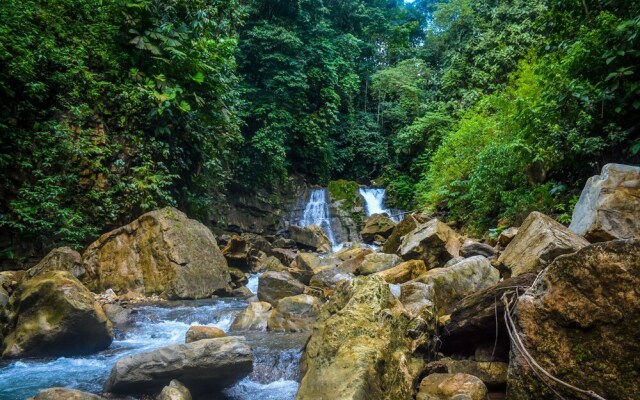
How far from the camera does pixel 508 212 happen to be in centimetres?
980

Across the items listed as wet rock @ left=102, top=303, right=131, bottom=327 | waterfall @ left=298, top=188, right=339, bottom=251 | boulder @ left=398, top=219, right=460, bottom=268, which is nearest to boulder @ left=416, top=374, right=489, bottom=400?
boulder @ left=398, top=219, right=460, bottom=268

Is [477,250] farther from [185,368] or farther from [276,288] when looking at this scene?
[185,368]

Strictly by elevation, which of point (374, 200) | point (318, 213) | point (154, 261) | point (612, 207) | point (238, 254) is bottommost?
point (238, 254)

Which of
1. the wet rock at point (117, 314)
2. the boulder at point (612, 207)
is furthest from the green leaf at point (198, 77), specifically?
the boulder at point (612, 207)

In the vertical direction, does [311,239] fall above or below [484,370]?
above

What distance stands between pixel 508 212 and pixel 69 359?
8936 mm

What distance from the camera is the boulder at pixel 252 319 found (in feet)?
22.4

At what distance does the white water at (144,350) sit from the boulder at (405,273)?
189cm

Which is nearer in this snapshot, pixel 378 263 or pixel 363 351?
pixel 363 351

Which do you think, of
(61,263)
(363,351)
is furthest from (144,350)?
(363,351)

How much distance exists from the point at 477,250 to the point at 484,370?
13.8 ft

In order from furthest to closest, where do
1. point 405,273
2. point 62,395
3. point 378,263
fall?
→ point 378,263, point 405,273, point 62,395

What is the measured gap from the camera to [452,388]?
3.46 meters

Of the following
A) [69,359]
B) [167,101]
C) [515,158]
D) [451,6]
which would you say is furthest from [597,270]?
[451,6]
